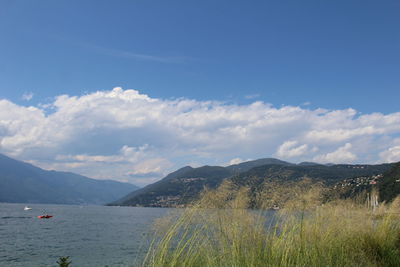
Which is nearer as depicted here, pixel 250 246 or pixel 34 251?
pixel 250 246

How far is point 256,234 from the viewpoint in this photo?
13.8ft

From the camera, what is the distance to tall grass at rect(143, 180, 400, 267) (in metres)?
3.88

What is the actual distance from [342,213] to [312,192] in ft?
6.75

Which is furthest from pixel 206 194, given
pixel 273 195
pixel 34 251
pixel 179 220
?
pixel 34 251

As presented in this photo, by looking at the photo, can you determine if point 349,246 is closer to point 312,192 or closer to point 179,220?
point 312,192

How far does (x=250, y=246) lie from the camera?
3.99m

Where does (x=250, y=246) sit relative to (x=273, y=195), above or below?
below

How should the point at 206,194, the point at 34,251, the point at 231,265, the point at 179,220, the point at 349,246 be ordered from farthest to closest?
1. the point at 34,251
2. the point at 349,246
3. the point at 206,194
4. the point at 179,220
5. the point at 231,265

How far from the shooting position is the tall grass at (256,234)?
153 inches

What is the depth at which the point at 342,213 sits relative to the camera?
6.54 metres

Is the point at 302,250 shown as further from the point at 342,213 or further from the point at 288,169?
the point at 342,213

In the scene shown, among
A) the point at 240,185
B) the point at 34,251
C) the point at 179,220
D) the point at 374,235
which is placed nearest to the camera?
the point at 179,220

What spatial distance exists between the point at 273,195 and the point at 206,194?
4.35 ft

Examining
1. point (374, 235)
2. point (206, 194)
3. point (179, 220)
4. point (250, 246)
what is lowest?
point (374, 235)
